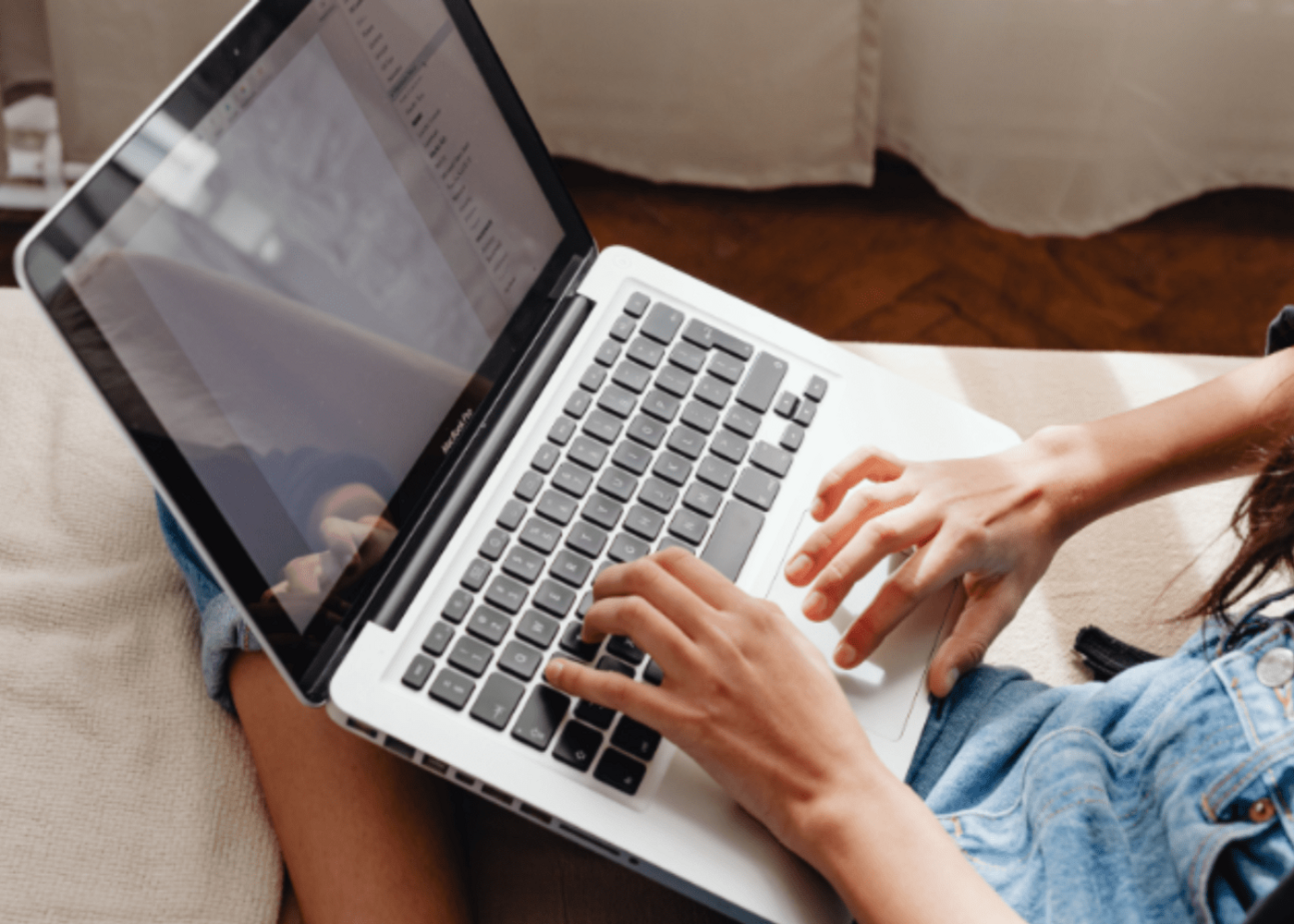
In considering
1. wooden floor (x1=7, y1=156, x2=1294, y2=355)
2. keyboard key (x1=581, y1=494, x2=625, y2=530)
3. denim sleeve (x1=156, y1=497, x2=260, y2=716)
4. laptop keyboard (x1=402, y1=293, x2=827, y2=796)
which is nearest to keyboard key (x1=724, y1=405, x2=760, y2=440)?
laptop keyboard (x1=402, y1=293, x2=827, y2=796)

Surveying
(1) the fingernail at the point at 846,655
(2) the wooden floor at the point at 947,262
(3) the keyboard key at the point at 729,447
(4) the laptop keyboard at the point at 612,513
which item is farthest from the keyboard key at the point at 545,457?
(2) the wooden floor at the point at 947,262

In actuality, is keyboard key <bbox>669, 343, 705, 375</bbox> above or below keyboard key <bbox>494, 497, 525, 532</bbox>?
below

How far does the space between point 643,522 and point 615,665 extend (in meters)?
0.10

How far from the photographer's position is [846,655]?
59 centimetres

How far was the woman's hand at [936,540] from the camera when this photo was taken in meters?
0.59

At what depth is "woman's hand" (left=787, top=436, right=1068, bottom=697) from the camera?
0.59 metres

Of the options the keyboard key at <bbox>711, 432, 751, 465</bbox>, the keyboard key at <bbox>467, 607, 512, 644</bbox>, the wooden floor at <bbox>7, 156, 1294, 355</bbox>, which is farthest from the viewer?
the wooden floor at <bbox>7, 156, 1294, 355</bbox>

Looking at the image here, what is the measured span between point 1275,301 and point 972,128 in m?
0.52

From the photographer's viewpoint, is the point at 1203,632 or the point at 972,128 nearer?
the point at 1203,632

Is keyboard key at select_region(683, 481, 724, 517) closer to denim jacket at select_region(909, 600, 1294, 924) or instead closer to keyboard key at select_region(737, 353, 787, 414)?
keyboard key at select_region(737, 353, 787, 414)

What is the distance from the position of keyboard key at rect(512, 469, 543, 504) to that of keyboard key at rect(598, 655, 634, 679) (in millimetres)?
109

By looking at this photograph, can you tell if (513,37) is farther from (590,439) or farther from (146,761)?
(146,761)

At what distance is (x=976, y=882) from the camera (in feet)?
1.68

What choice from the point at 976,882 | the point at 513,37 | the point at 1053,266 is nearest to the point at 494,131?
the point at 976,882
